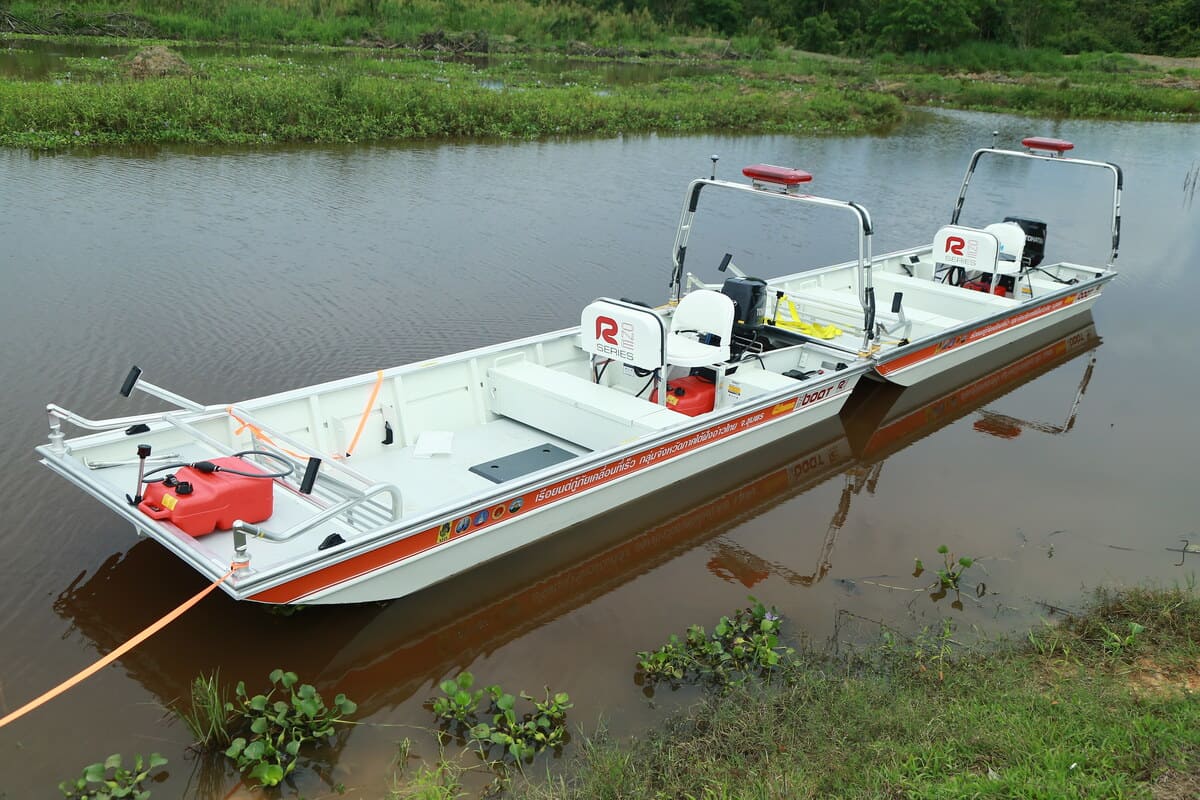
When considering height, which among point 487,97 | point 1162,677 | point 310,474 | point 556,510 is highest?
point 487,97

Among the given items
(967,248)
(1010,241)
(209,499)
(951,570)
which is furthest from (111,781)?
(1010,241)

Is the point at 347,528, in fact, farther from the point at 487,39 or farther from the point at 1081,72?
the point at 1081,72

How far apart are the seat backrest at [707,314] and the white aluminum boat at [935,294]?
103cm

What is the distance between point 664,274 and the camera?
13062 mm

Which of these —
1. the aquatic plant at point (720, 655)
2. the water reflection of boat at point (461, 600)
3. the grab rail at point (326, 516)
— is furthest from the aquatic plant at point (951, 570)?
the grab rail at point (326, 516)

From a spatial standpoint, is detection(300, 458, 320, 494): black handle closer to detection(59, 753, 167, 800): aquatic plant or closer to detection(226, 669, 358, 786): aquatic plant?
detection(226, 669, 358, 786): aquatic plant

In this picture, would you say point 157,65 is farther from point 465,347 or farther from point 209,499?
point 209,499

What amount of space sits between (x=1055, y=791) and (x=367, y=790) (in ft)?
9.98

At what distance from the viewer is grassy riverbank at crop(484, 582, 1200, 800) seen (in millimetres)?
4246

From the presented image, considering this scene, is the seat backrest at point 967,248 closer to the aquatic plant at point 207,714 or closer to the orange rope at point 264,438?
the orange rope at point 264,438

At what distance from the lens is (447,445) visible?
731 centimetres

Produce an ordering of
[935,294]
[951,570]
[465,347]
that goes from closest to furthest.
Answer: [951,570] < [465,347] < [935,294]

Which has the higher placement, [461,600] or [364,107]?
[364,107]

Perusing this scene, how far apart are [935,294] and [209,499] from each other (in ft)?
28.6
